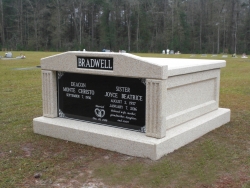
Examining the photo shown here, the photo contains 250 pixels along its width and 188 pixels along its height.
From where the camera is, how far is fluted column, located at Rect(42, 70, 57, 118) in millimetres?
5993

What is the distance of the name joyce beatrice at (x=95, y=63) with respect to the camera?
17.1 ft

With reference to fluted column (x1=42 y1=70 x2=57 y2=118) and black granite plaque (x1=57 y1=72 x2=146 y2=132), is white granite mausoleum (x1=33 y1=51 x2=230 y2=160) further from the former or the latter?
black granite plaque (x1=57 y1=72 x2=146 y2=132)

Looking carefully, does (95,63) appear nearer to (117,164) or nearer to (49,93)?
(49,93)

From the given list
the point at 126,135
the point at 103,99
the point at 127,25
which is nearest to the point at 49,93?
the point at 103,99

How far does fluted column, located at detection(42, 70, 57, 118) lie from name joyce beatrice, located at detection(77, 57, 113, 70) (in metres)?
0.67

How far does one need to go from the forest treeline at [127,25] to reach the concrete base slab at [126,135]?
47.6m

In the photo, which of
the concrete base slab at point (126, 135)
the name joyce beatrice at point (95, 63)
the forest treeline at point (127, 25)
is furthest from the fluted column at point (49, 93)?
the forest treeline at point (127, 25)

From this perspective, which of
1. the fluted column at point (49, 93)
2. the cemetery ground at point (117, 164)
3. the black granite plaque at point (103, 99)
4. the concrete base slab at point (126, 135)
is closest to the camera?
the cemetery ground at point (117, 164)

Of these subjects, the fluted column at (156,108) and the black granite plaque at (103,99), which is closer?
the fluted column at (156,108)

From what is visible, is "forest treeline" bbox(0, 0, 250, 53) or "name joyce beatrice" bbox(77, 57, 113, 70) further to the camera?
"forest treeline" bbox(0, 0, 250, 53)

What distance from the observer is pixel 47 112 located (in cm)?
611

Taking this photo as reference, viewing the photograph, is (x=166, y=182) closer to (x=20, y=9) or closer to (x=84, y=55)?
(x=84, y=55)

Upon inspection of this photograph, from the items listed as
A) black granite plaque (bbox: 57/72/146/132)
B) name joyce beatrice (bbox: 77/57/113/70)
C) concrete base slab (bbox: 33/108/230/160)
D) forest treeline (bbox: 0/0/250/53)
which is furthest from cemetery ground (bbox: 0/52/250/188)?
forest treeline (bbox: 0/0/250/53)

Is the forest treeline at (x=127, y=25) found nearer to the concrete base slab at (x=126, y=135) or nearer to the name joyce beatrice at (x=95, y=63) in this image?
the concrete base slab at (x=126, y=135)
